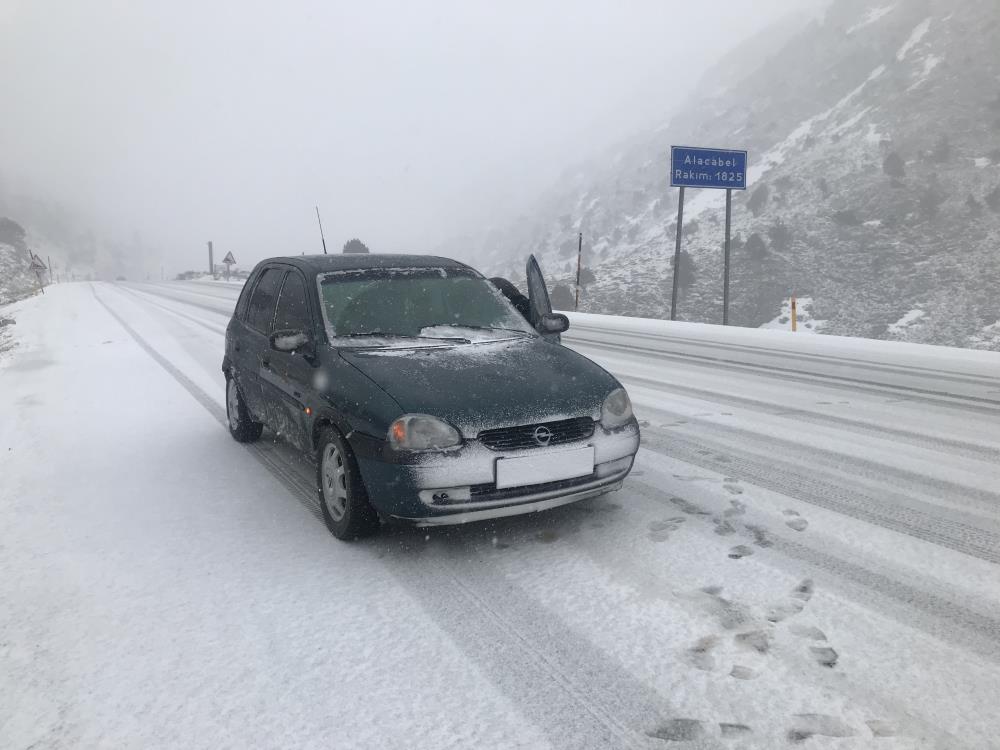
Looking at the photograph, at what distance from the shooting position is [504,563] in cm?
348

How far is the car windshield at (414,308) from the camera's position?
175 inches

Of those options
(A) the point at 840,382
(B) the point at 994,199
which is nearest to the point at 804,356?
(A) the point at 840,382

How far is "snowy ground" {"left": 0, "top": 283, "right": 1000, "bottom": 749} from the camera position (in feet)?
7.50

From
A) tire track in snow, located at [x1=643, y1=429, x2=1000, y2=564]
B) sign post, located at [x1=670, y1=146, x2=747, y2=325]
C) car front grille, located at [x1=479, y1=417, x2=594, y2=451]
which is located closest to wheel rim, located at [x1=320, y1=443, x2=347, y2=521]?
car front grille, located at [x1=479, y1=417, x2=594, y2=451]

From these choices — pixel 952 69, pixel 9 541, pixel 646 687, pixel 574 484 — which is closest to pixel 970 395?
pixel 574 484

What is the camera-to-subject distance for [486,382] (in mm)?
3729

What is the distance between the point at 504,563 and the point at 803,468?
8.53ft

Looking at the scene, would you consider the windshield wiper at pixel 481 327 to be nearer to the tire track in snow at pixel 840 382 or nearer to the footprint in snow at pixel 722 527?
the footprint in snow at pixel 722 527

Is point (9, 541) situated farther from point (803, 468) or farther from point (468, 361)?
point (803, 468)

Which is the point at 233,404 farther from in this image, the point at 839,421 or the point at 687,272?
the point at 687,272

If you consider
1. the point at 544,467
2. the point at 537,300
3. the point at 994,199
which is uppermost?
the point at 994,199

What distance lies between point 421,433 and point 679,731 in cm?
171

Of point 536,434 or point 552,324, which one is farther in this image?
point 552,324

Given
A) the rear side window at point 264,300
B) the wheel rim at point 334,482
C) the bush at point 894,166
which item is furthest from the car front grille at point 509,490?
the bush at point 894,166
